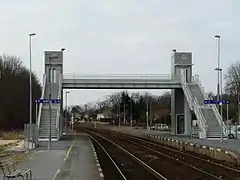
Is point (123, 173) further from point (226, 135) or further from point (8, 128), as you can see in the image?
point (8, 128)

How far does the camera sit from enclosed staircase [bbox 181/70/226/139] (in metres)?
58.5

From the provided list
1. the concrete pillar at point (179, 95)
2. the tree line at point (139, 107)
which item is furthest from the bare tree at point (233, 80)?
the tree line at point (139, 107)

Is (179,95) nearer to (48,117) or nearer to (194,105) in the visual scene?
(194,105)

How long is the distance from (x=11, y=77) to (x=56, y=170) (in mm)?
81067

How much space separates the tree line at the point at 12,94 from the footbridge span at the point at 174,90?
28854 mm

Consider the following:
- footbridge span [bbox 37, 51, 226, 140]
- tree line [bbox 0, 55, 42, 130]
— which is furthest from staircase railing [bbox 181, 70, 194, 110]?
tree line [bbox 0, 55, 42, 130]

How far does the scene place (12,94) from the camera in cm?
9950

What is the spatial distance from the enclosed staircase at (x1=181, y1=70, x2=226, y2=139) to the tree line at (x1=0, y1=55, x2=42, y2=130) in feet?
134

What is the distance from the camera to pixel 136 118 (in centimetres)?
15750

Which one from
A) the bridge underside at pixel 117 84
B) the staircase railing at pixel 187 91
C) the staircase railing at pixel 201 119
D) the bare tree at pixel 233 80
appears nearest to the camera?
the staircase railing at pixel 201 119

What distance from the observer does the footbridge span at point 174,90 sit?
59719mm

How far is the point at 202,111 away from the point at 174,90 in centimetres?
1064

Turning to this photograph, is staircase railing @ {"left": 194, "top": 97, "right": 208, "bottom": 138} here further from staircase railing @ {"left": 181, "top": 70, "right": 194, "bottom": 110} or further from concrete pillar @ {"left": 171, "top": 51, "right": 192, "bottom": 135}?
concrete pillar @ {"left": 171, "top": 51, "right": 192, "bottom": 135}

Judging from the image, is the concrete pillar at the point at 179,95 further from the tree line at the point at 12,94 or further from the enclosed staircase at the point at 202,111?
the tree line at the point at 12,94
